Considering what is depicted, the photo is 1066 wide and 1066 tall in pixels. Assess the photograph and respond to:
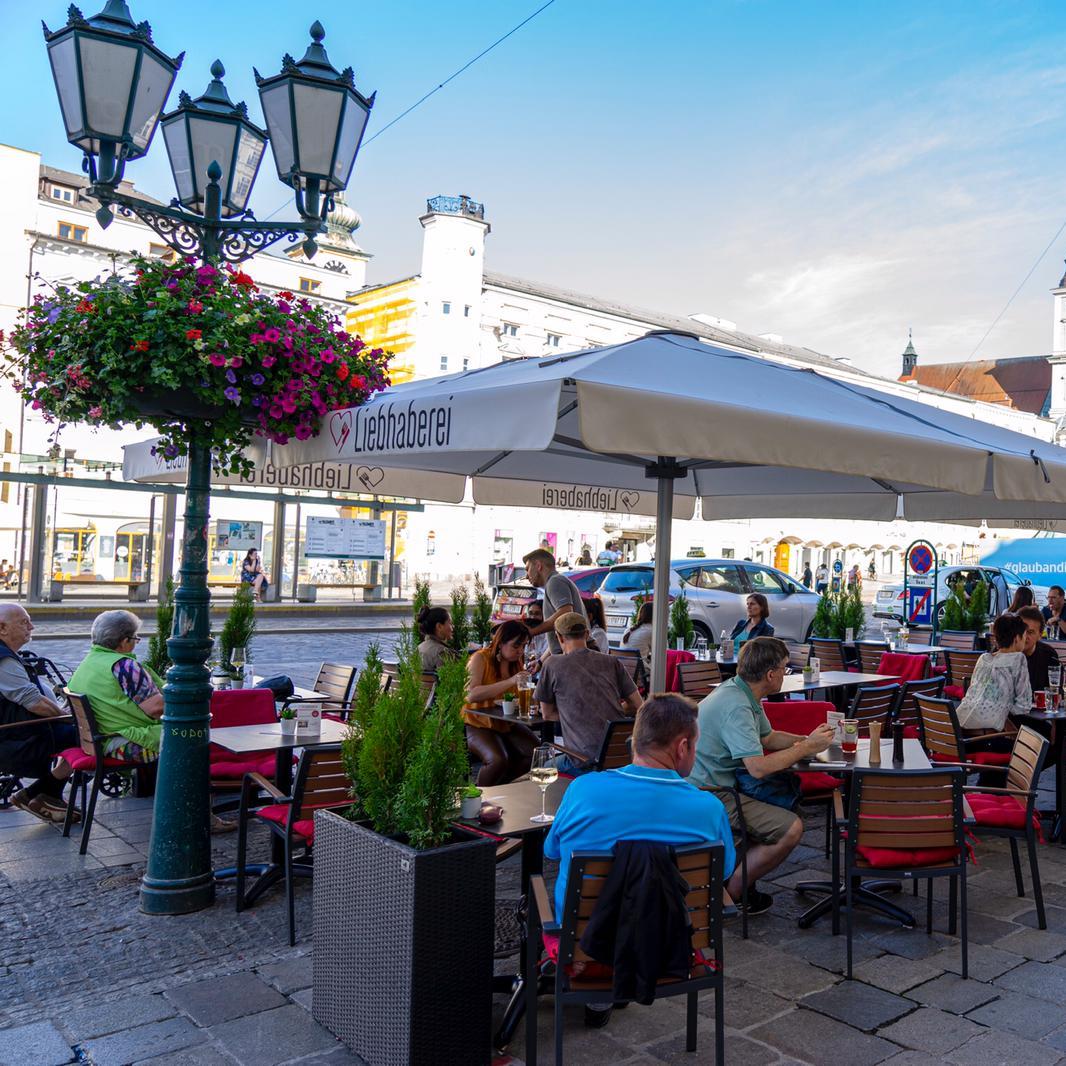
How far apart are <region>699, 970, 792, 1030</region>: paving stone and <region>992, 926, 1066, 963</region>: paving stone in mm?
1271

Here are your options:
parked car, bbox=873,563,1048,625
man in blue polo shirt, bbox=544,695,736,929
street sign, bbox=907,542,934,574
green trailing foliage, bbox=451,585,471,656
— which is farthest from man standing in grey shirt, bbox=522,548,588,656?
parked car, bbox=873,563,1048,625

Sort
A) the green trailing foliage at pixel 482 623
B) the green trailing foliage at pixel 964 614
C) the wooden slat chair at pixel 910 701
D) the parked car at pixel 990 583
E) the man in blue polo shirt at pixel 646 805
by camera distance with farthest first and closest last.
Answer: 1. the parked car at pixel 990 583
2. the green trailing foliage at pixel 964 614
3. the green trailing foliage at pixel 482 623
4. the wooden slat chair at pixel 910 701
5. the man in blue polo shirt at pixel 646 805

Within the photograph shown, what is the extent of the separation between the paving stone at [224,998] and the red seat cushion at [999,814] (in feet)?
10.9

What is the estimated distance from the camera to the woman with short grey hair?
5961 millimetres

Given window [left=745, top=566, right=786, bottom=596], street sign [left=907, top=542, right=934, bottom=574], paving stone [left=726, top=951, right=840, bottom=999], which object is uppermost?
street sign [left=907, top=542, right=934, bottom=574]

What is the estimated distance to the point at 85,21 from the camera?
185 inches

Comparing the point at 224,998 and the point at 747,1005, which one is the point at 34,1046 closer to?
the point at 224,998

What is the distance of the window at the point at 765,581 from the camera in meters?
18.7

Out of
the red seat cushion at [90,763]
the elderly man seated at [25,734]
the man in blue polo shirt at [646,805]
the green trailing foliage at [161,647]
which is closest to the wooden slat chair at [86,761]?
the red seat cushion at [90,763]

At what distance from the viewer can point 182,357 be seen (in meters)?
4.48

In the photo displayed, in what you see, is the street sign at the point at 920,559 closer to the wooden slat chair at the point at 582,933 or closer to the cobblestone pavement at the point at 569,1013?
the cobblestone pavement at the point at 569,1013

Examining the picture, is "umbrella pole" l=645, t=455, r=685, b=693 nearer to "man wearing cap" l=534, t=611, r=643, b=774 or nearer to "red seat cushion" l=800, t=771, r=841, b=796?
"man wearing cap" l=534, t=611, r=643, b=774

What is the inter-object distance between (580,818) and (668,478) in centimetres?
318

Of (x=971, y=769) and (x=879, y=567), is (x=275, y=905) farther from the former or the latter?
(x=879, y=567)
